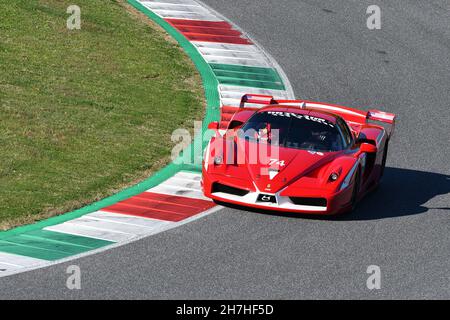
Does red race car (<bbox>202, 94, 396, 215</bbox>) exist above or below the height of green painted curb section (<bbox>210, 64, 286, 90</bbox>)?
below

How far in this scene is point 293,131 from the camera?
47.5ft

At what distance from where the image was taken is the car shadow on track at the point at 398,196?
45.5 feet

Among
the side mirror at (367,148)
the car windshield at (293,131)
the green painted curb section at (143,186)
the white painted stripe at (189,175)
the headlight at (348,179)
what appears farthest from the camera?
the white painted stripe at (189,175)

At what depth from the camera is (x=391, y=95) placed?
21.4 m

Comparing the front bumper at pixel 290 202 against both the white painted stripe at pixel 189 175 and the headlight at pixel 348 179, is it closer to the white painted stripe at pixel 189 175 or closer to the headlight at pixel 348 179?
the headlight at pixel 348 179

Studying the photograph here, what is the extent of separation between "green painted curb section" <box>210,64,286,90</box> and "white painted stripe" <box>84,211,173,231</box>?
7.91m

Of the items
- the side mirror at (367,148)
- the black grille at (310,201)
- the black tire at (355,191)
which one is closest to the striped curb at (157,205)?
the black grille at (310,201)

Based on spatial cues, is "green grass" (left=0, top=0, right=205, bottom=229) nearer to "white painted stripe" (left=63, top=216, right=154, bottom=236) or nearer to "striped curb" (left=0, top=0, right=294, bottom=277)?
"striped curb" (left=0, top=0, right=294, bottom=277)

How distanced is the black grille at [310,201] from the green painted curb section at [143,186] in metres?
2.55

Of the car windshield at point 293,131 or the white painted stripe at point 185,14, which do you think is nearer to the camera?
the car windshield at point 293,131

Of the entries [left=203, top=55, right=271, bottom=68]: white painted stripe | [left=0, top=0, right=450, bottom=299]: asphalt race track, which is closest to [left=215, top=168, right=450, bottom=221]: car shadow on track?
[left=0, top=0, right=450, bottom=299]: asphalt race track

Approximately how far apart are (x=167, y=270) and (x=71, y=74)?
9901mm

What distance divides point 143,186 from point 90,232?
2.33 meters

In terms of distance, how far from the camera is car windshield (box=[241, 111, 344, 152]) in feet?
47.0
